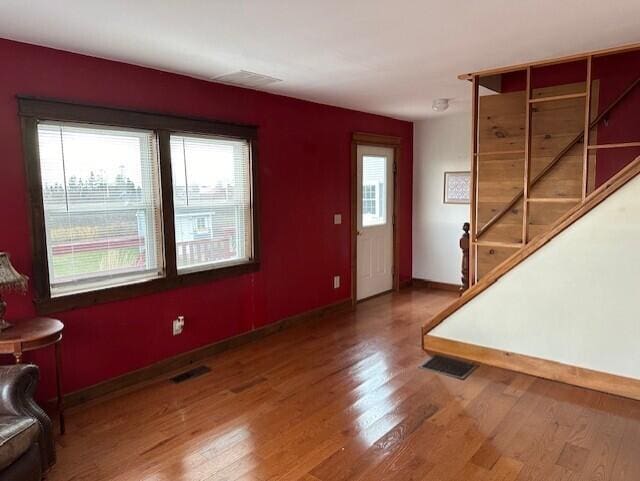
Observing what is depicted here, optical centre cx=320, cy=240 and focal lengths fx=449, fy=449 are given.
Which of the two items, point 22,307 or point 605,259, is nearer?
point 22,307

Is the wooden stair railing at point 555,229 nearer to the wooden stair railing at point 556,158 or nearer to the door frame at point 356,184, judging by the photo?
the wooden stair railing at point 556,158

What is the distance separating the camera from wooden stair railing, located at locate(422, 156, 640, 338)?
2.84 metres

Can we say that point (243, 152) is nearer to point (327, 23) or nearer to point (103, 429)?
point (327, 23)

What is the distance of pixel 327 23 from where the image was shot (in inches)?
96.4

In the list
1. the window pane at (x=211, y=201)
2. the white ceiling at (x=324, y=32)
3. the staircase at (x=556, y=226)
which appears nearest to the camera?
the white ceiling at (x=324, y=32)

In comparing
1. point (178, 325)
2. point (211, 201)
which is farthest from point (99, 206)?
point (178, 325)

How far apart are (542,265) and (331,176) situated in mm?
2404

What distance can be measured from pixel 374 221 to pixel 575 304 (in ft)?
9.51

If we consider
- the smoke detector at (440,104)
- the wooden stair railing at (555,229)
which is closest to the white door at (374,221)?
the smoke detector at (440,104)

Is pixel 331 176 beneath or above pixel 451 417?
above

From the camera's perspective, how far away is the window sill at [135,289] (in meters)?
2.88

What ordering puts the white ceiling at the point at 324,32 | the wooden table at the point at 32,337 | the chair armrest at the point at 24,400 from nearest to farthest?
the chair armrest at the point at 24,400
the white ceiling at the point at 324,32
the wooden table at the point at 32,337

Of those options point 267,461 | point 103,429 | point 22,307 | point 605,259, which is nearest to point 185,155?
point 22,307

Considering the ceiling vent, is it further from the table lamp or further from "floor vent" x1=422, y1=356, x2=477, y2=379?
"floor vent" x1=422, y1=356, x2=477, y2=379
